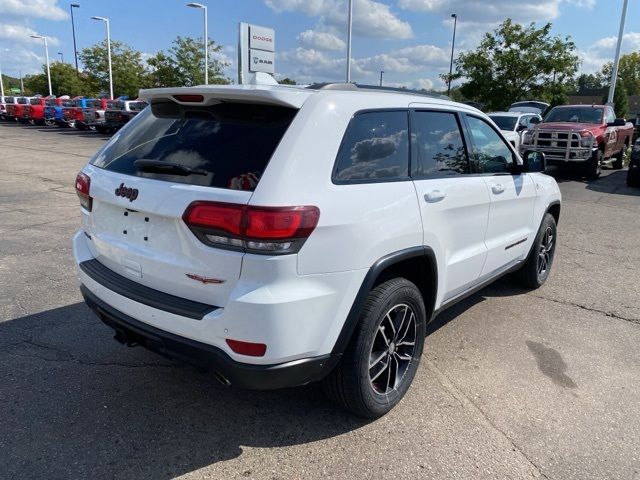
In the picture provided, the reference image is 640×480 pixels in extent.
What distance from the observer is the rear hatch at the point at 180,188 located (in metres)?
2.36

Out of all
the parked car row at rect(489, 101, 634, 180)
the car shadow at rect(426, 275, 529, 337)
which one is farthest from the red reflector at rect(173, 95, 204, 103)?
the parked car row at rect(489, 101, 634, 180)

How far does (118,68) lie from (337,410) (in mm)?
47886

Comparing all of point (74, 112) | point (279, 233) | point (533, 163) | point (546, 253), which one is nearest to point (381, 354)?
point (279, 233)

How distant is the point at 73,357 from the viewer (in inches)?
140

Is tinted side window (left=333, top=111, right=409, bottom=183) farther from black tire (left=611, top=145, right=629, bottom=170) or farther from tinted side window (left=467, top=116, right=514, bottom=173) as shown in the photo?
black tire (left=611, top=145, right=629, bottom=170)

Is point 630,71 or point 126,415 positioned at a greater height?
point 630,71

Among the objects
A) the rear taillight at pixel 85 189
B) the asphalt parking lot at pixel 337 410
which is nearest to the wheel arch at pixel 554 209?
the asphalt parking lot at pixel 337 410

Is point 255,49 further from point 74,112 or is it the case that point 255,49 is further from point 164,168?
point 164,168

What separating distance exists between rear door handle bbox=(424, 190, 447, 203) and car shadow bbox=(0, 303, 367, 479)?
54.2 inches

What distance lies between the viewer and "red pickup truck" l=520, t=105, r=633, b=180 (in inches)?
530

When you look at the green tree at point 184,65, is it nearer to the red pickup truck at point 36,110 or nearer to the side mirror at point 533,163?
the red pickup truck at point 36,110

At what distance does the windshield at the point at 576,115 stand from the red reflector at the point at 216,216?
15.0 meters

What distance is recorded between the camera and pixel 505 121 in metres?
15.5

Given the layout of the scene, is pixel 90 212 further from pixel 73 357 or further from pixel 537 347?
pixel 537 347
